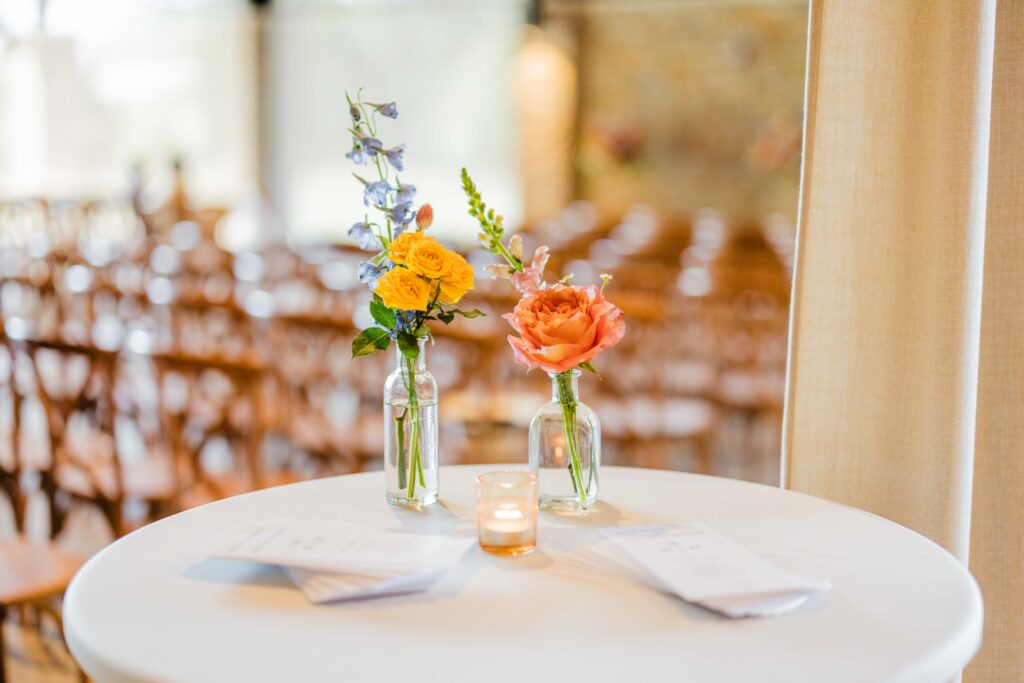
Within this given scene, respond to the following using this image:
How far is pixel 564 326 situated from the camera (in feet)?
4.30

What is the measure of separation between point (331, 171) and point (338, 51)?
134 cm

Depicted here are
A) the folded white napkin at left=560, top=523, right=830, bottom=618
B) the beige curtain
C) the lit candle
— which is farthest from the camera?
the beige curtain

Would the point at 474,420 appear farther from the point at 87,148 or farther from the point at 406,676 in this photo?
the point at 87,148

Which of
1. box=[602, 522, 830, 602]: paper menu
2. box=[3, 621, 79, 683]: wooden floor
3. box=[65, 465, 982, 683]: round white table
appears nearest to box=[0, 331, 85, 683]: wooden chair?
box=[3, 621, 79, 683]: wooden floor

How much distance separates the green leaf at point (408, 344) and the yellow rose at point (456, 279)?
0.25 ft

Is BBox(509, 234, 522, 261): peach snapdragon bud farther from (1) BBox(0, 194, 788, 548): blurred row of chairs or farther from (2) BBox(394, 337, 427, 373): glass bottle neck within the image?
(1) BBox(0, 194, 788, 548): blurred row of chairs

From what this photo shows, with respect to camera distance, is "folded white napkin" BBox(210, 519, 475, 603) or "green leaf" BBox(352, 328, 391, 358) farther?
"green leaf" BBox(352, 328, 391, 358)

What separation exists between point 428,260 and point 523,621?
44cm

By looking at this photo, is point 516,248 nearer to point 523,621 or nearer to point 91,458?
point 523,621

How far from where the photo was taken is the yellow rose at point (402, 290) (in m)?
1.31

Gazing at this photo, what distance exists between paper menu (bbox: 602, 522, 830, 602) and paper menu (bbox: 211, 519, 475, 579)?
0.20m

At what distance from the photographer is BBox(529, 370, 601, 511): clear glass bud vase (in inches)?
55.3

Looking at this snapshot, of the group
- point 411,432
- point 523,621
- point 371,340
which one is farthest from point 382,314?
point 523,621

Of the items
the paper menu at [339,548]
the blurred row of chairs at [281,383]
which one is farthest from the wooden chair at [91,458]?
the paper menu at [339,548]
